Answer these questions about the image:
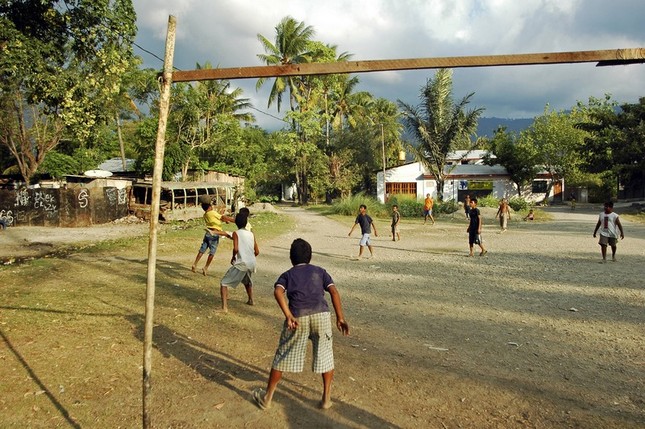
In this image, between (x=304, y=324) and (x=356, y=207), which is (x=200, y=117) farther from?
(x=304, y=324)

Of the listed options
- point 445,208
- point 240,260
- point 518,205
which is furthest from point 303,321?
point 518,205

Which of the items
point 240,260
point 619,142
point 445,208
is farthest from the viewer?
point 619,142

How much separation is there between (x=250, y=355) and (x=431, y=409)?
2.15 metres

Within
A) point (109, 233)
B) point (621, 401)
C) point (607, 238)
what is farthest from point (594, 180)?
point (621, 401)

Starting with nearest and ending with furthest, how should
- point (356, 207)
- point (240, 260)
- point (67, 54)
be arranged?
point (240, 260)
point (67, 54)
point (356, 207)

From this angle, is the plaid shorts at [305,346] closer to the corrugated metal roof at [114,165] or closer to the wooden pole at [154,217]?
the wooden pole at [154,217]

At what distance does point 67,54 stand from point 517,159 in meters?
39.5

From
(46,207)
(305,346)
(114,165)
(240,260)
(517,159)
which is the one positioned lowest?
(305,346)

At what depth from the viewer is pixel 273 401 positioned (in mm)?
4156

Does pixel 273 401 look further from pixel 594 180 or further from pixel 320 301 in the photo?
pixel 594 180

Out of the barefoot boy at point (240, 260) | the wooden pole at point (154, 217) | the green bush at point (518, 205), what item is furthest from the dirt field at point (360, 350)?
the green bush at point (518, 205)

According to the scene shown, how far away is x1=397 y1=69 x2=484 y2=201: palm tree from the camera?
3469 cm

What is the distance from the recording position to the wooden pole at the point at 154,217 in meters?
3.43

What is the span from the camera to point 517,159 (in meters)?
42.0
